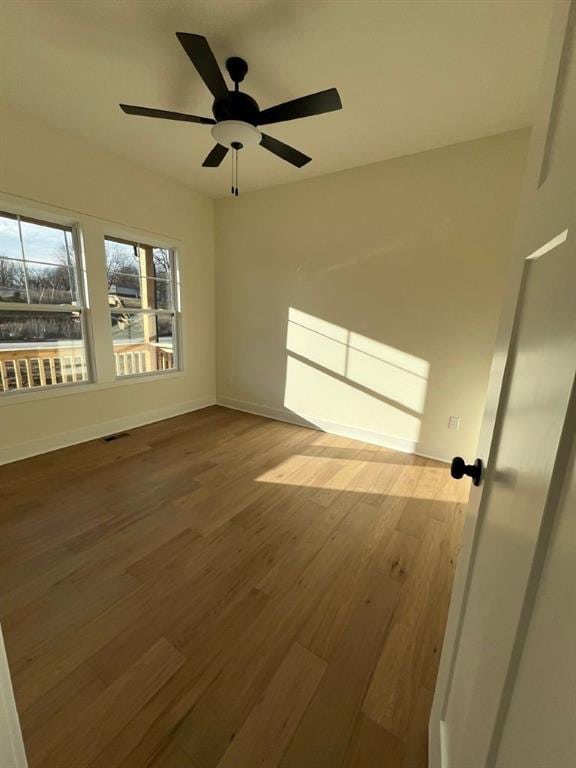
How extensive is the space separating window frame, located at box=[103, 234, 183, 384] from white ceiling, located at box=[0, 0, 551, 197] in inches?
33.7

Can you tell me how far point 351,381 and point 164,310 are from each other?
2.33 meters

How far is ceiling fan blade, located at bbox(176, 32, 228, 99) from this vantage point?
4.44ft

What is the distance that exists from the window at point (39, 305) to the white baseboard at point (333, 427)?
1894 mm

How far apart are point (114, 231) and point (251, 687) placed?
3582 millimetres

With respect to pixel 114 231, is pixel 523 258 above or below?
below

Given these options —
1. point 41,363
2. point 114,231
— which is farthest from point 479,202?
point 41,363

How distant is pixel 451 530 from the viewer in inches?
78.8

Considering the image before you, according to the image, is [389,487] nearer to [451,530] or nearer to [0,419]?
[451,530]

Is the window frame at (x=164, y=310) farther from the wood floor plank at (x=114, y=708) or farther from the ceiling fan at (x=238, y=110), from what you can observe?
the wood floor plank at (x=114, y=708)

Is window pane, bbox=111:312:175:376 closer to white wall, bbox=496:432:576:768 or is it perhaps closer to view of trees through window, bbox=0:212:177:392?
view of trees through window, bbox=0:212:177:392

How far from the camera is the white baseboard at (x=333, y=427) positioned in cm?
315

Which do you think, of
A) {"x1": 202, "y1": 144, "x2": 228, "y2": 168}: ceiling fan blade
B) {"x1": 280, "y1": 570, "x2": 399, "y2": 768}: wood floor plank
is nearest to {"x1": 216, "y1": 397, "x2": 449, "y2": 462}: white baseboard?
{"x1": 280, "y1": 570, "x2": 399, "y2": 768}: wood floor plank

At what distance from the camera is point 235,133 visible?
186 cm

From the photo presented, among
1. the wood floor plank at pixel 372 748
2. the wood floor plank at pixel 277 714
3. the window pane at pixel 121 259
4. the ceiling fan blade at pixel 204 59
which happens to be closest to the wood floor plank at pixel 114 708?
the wood floor plank at pixel 277 714
